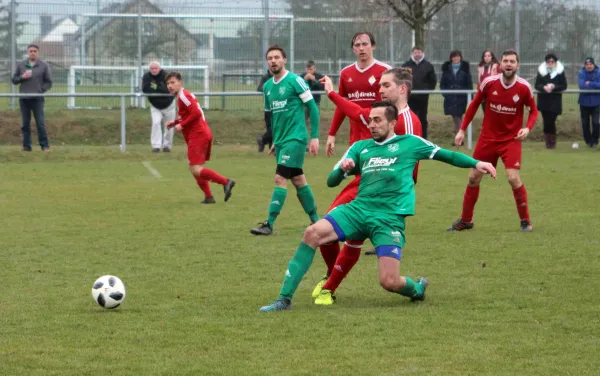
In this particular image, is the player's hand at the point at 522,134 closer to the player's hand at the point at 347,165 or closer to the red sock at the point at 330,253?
the red sock at the point at 330,253

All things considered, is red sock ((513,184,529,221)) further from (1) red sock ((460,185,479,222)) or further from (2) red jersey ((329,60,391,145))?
(2) red jersey ((329,60,391,145))

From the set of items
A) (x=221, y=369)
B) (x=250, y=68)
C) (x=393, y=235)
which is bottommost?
(x=221, y=369)

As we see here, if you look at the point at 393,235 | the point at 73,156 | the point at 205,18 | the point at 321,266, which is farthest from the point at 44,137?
the point at 393,235

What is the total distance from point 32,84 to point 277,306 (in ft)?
45.7

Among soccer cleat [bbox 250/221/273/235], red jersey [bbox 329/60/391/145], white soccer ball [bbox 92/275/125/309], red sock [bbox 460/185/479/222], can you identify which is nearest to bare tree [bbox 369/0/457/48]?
red sock [bbox 460/185/479/222]

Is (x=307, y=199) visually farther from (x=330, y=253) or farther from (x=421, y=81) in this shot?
(x=421, y=81)

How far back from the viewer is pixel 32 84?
766 inches

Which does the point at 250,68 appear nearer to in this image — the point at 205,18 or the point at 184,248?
the point at 205,18

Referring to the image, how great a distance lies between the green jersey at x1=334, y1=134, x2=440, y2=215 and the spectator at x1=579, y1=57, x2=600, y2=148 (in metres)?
14.5

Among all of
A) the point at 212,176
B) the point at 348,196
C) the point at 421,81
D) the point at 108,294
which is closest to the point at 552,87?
the point at 421,81

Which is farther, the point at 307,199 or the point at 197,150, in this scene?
the point at 197,150

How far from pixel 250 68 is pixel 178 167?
16.8 ft

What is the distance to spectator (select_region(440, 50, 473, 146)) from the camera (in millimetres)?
21062

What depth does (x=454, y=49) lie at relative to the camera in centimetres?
2345
